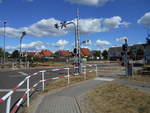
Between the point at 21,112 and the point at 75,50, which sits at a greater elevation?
the point at 75,50

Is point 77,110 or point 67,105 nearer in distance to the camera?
point 77,110

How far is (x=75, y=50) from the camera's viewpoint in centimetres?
2261

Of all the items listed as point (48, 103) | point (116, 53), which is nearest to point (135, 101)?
point (48, 103)

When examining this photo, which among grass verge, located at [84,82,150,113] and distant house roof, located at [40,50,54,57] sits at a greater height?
distant house roof, located at [40,50,54,57]

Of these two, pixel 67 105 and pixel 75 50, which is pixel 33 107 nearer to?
pixel 67 105

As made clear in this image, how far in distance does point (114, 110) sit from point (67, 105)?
173 centimetres

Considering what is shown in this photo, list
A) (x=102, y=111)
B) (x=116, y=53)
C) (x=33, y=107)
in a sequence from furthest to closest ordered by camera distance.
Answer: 1. (x=116, y=53)
2. (x=33, y=107)
3. (x=102, y=111)

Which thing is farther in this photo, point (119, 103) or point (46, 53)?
point (46, 53)

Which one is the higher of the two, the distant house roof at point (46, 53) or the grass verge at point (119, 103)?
the distant house roof at point (46, 53)

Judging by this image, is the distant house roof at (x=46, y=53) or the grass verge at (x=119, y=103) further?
the distant house roof at (x=46, y=53)

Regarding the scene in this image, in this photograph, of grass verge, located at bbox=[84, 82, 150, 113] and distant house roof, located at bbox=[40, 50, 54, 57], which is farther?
distant house roof, located at bbox=[40, 50, 54, 57]

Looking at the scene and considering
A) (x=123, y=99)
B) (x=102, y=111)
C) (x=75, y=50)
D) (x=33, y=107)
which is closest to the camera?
(x=102, y=111)

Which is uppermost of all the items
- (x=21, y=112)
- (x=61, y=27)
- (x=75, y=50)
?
(x=61, y=27)

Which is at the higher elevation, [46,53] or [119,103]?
[46,53]
